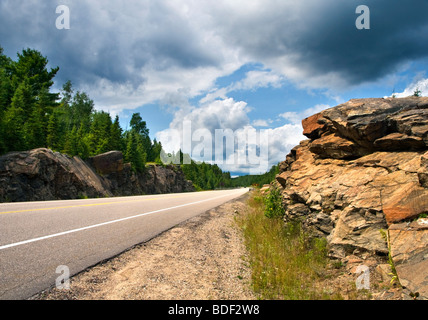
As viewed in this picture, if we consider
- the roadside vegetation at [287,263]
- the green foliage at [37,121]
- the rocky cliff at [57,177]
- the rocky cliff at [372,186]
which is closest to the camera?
the roadside vegetation at [287,263]

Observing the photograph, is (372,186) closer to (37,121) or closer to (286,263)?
(286,263)

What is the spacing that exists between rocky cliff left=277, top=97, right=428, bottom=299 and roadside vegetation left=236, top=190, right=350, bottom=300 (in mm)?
472

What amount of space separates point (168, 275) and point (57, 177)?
76.7 ft

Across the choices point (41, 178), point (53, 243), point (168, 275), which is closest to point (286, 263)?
point (168, 275)

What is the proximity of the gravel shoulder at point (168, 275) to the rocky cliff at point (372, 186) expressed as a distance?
248 centimetres

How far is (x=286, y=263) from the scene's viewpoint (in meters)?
5.38

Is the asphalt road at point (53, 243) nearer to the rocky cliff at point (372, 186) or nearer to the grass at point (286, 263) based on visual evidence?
the grass at point (286, 263)

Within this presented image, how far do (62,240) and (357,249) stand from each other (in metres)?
6.55

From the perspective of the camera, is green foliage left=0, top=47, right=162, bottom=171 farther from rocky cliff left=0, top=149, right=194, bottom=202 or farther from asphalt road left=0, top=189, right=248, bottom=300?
asphalt road left=0, top=189, right=248, bottom=300

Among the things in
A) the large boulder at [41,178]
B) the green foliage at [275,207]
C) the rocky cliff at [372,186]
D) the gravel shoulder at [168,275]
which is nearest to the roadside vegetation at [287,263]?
the gravel shoulder at [168,275]

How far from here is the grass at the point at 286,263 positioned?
417 centimetres

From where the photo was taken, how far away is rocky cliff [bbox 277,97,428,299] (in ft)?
14.2
